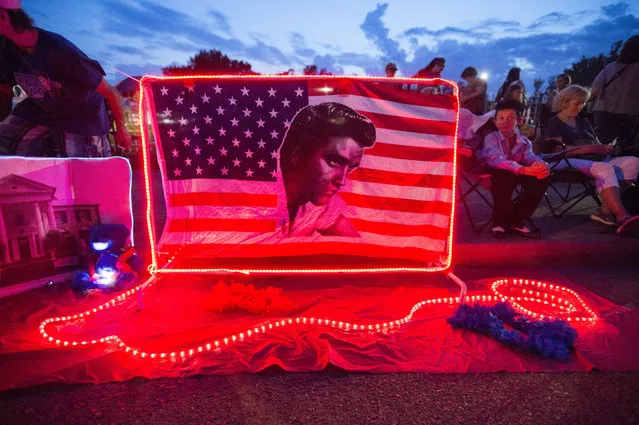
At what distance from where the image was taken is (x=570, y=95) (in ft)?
17.7

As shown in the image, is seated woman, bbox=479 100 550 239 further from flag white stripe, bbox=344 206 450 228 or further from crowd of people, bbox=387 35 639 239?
flag white stripe, bbox=344 206 450 228

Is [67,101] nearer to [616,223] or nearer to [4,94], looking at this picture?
[4,94]

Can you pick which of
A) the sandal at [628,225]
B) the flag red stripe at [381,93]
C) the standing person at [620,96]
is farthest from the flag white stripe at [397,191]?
the standing person at [620,96]

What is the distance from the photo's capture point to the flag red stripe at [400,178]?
3.28m

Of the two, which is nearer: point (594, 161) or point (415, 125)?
point (415, 125)

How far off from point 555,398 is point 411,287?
1.55m

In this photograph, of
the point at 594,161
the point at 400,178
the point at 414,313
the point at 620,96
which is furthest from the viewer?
the point at 620,96

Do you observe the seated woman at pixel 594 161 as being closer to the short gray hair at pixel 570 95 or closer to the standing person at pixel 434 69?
the short gray hair at pixel 570 95

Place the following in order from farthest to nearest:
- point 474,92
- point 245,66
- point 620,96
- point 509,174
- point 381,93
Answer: point 245,66 → point 474,92 → point 620,96 → point 509,174 → point 381,93

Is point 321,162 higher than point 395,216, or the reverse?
point 321,162

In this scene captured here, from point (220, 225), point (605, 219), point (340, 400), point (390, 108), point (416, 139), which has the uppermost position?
point (390, 108)

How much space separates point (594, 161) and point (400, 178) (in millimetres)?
3546

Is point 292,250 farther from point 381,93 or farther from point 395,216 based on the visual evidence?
point 381,93

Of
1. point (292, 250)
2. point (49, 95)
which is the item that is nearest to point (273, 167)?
point (292, 250)
